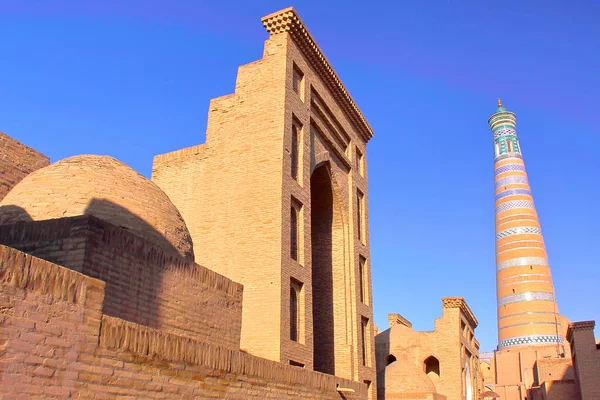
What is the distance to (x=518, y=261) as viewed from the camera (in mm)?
37156

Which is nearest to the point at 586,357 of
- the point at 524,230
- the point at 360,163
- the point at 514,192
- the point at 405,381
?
the point at 405,381

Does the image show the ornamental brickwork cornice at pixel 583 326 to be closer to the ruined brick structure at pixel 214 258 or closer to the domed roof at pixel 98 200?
the ruined brick structure at pixel 214 258

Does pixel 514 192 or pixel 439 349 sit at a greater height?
pixel 514 192

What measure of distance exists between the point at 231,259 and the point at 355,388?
347cm

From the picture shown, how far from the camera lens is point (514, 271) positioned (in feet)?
122

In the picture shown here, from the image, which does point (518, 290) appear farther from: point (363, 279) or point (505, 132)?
point (363, 279)

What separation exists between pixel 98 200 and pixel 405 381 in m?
16.3

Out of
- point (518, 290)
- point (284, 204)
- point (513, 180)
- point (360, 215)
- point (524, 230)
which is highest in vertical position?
point (513, 180)

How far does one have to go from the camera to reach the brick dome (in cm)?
2062

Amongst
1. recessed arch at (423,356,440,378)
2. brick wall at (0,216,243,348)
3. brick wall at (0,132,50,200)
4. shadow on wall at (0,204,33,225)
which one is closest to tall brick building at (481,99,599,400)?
recessed arch at (423,356,440,378)

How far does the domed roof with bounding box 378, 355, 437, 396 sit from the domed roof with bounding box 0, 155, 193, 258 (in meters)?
14.9

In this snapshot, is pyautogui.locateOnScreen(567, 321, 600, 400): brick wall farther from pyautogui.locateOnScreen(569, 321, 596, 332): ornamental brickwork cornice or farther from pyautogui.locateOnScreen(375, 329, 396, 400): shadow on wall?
pyautogui.locateOnScreen(375, 329, 396, 400): shadow on wall

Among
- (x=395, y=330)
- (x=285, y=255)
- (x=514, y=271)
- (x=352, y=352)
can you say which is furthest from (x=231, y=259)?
(x=514, y=271)

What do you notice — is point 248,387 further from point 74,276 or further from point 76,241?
point 74,276
